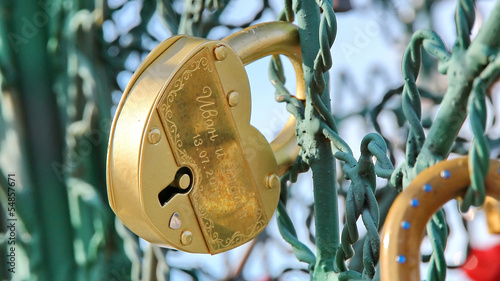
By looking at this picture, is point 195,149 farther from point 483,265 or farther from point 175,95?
point 483,265

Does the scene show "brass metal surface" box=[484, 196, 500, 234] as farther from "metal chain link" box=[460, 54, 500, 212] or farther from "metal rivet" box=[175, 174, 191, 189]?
"metal rivet" box=[175, 174, 191, 189]

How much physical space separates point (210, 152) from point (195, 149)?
0.04 ft

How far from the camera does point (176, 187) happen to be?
401 millimetres

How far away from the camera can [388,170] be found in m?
0.35

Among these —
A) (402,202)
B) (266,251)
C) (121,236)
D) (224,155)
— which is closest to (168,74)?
(224,155)

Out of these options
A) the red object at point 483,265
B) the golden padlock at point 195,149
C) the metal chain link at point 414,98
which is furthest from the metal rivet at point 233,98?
the red object at point 483,265

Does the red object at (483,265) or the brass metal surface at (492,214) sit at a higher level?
the brass metal surface at (492,214)

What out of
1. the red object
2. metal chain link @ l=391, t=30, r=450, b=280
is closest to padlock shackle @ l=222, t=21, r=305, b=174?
metal chain link @ l=391, t=30, r=450, b=280

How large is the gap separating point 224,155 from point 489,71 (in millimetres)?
199

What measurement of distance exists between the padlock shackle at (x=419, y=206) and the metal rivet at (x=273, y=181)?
20 cm

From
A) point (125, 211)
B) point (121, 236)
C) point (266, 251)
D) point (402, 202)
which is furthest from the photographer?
point (266, 251)

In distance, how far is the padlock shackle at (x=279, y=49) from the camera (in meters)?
0.44

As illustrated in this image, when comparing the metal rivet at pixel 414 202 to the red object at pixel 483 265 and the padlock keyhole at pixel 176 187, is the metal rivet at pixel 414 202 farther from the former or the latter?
the red object at pixel 483 265

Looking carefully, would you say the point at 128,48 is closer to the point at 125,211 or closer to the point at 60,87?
the point at 60,87
